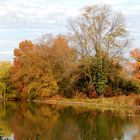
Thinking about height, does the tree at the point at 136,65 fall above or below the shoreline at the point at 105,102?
above

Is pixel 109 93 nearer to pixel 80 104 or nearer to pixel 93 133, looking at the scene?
pixel 80 104

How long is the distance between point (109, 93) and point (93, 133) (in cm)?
2661

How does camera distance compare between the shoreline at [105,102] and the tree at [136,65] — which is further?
the tree at [136,65]

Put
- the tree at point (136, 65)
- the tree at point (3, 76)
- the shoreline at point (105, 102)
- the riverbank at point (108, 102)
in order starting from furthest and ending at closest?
the tree at point (3, 76) < the tree at point (136, 65) < the shoreline at point (105, 102) < the riverbank at point (108, 102)

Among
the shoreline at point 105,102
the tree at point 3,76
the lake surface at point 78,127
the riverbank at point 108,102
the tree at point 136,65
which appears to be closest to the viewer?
the lake surface at point 78,127

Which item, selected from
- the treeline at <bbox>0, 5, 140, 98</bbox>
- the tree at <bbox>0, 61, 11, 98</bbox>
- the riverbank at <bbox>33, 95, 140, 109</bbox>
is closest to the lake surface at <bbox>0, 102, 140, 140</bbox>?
the riverbank at <bbox>33, 95, 140, 109</bbox>

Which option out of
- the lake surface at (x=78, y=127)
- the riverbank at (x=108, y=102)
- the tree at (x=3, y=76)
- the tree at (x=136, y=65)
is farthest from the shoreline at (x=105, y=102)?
the tree at (x=136, y=65)

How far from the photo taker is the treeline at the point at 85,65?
2032 inches

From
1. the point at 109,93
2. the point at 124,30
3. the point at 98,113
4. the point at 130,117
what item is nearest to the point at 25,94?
the point at 109,93

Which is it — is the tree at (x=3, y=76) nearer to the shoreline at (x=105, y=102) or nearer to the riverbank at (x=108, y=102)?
the shoreline at (x=105, y=102)

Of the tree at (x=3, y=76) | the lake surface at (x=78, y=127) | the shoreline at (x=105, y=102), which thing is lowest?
the lake surface at (x=78, y=127)

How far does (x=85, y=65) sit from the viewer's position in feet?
169

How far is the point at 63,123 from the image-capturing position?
29.5 metres

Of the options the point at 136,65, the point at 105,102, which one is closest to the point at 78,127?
the point at 105,102
